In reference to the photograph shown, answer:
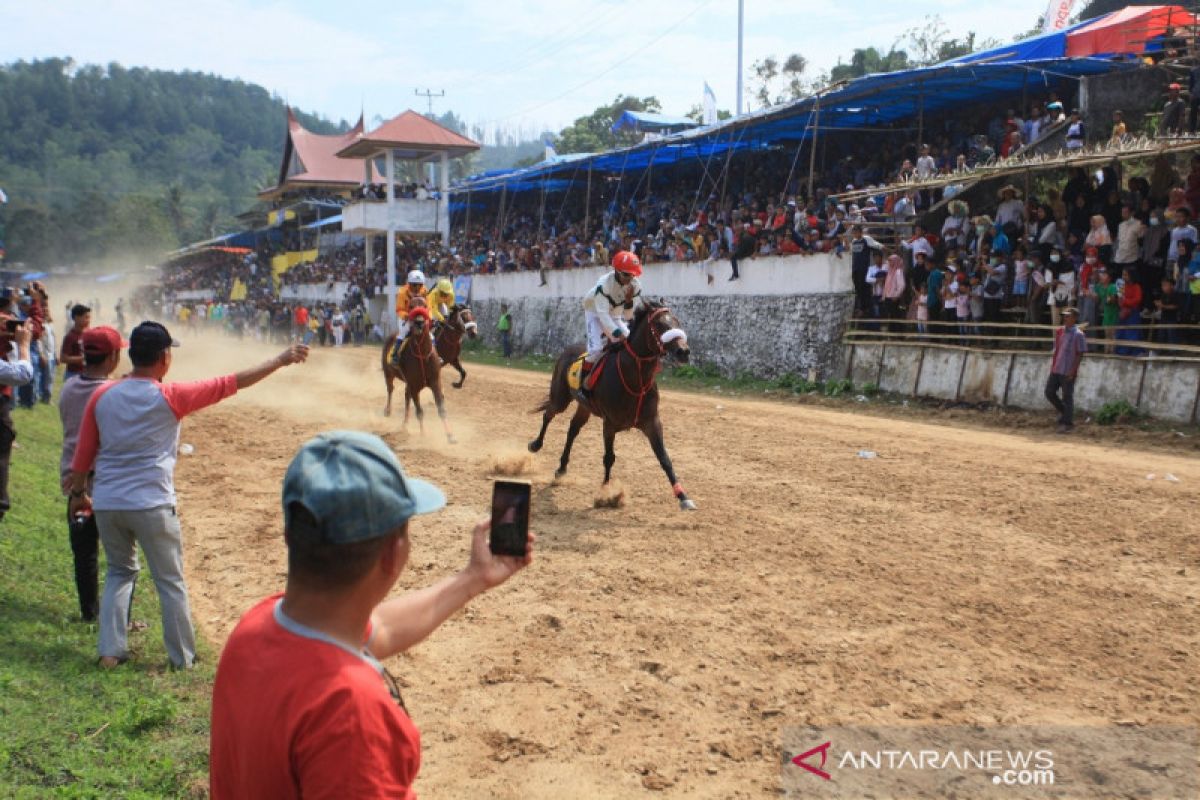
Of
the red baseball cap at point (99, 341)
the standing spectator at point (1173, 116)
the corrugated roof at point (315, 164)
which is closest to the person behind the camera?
the red baseball cap at point (99, 341)

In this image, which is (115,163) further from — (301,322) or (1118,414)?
(1118,414)

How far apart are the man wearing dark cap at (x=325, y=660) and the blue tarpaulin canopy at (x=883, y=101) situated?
21.7 metres

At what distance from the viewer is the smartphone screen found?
2.77 m

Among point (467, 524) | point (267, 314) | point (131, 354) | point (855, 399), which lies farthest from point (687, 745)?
point (267, 314)

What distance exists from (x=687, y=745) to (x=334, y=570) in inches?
134

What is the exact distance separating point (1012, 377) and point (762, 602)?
11.9 meters

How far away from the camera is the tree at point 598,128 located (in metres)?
79.2

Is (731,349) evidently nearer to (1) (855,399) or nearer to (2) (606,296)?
(1) (855,399)

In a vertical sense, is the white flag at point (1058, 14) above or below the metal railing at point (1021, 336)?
above

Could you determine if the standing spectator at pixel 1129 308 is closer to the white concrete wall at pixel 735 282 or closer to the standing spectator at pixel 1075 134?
the standing spectator at pixel 1075 134

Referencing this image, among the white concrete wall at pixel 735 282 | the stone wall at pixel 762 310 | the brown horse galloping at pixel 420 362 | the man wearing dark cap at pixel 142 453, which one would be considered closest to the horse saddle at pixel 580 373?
the brown horse galloping at pixel 420 362

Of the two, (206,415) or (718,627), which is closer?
(718,627)

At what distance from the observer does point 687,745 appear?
5062 millimetres

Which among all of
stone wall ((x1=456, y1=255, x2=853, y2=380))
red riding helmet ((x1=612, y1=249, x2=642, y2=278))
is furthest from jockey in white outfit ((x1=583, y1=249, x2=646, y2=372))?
stone wall ((x1=456, y1=255, x2=853, y2=380))
